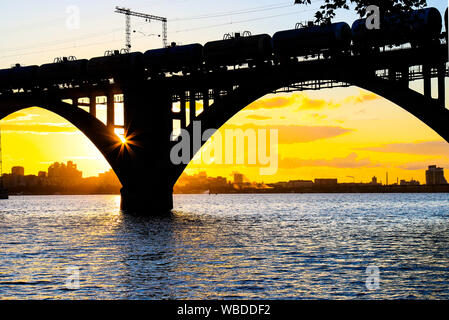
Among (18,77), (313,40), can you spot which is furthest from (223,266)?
(18,77)

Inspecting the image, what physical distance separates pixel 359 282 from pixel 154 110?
41.2m

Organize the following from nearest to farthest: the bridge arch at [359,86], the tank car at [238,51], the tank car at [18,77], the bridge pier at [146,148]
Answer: the bridge arch at [359,86]
the tank car at [238,51]
the bridge pier at [146,148]
the tank car at [18,77]

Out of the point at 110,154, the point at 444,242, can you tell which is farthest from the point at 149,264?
the point at 110,154

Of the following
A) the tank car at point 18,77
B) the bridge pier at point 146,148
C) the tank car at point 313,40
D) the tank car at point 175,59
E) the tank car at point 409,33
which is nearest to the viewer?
the tank car at point 409,33

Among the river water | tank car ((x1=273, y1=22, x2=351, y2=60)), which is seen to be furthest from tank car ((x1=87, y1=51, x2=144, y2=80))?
the river water

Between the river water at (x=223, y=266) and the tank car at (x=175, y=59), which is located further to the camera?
the tank car at (x=175, y=59)

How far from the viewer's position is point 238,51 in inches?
1970

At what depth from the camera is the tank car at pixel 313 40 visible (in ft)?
144

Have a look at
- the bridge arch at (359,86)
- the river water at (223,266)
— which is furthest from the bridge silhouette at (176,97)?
the river water at (223,266)

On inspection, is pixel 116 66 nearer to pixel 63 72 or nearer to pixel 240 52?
pixel 63 72

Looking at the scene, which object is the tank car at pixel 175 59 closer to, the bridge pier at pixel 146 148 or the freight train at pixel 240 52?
the freight train at pixel 240 52

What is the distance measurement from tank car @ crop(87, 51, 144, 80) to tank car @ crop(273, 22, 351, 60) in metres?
17.0

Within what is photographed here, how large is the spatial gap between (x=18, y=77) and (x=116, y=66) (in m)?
14.8

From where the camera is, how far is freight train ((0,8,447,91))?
40.8m
